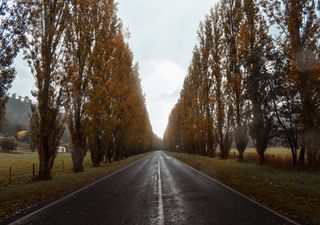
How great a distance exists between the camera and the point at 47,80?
17.3m

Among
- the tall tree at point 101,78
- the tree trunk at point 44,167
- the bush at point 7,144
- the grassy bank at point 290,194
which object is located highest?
the tall tree at point 101,78

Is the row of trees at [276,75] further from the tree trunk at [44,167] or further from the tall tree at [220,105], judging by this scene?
the tree trunk at [44,167]

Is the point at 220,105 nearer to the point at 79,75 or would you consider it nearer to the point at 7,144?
the point at 79,75

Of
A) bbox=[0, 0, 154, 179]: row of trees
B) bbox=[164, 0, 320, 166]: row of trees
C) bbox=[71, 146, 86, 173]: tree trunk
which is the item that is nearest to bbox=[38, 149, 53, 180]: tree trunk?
bbox=[0, 0, 154, 179]: row of trees

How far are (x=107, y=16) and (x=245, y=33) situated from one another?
42.8 feet

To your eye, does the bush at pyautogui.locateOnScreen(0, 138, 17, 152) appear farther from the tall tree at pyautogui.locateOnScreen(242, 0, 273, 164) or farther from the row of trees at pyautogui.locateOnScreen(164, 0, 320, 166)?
the tall tree at pyautogui.locateOnScreen(242, 0, 273, 164)

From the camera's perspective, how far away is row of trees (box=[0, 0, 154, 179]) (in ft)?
56.5

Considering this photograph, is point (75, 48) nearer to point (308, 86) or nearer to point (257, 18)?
point (257, 18)

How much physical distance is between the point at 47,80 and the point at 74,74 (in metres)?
2.77

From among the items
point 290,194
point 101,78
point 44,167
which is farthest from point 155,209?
point 101,78

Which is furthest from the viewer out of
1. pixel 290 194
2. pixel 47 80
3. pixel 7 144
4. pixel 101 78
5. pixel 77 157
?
pixel 7 144

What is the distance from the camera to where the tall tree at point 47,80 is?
17.1 meters

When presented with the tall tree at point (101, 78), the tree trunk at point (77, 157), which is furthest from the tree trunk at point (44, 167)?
the tall tree at point (101, 78)

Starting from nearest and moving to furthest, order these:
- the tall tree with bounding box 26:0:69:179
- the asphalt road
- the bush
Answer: the asphalt road, the tall tree with bounding box 26:0:69:179, the bush
